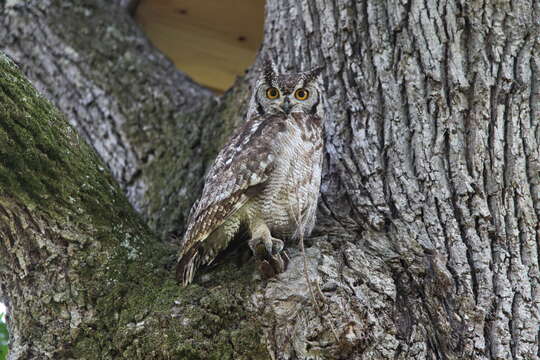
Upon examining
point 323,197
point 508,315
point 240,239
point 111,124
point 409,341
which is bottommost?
point 409,341

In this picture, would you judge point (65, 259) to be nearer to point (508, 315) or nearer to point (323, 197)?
point (323, 197)

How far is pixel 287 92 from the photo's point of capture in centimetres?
221

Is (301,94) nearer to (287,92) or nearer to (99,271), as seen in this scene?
(287,92)

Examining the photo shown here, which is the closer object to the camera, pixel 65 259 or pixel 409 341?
pixel 409 341

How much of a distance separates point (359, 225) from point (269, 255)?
0.33m

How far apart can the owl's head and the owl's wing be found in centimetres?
21

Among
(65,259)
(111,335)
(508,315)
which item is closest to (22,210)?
(65,259)

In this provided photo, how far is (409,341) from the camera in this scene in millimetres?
1453

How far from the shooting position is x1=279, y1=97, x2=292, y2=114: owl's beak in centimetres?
224

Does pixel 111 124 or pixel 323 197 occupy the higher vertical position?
pixel 111 124

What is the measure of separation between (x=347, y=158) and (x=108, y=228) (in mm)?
778

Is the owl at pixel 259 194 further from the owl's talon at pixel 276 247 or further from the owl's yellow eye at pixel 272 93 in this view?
the owl's yellow eye at pixel 272 93

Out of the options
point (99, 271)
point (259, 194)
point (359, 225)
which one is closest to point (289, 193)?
point (259, 194)

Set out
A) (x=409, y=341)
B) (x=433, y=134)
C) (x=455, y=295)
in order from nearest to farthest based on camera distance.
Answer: (x=409, y=341) → (x=455, y=295) → (x=433, y=134)
